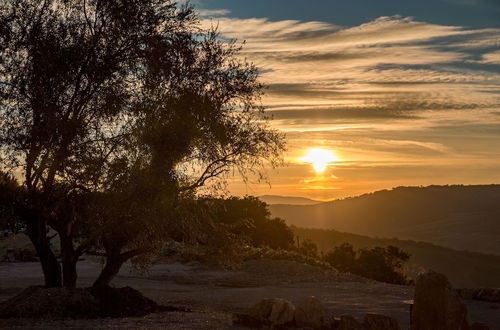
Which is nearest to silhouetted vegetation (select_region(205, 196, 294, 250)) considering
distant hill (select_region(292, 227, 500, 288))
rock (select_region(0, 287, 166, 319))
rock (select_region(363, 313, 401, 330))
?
distant hill (select_region(292, 227, 500, 288))

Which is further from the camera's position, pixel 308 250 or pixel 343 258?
pixel 308 250

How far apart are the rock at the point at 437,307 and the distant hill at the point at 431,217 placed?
360 feet

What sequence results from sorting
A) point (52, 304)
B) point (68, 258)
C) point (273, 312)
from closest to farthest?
point (273, 312), point (52, 304), point (68, 258)

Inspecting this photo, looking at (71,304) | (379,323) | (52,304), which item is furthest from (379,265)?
(379,323)

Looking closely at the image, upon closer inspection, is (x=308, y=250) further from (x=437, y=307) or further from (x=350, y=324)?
(x=437, y=307)

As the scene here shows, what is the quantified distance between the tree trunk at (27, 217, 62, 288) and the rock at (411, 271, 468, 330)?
483 inches

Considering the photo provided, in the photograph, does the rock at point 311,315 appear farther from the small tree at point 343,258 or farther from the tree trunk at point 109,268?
the small tree at point 343,258

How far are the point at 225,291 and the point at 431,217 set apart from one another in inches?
5885

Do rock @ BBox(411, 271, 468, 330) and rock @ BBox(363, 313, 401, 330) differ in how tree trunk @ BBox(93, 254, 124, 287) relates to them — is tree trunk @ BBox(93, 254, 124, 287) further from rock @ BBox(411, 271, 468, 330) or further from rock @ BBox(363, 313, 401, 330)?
rock @ BBox(411, 271, 468, 330)

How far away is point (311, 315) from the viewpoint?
60.4 ft

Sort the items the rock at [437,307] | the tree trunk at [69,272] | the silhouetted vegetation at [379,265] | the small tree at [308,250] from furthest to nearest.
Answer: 1. the small tree at [308,250]
2. the silhouetted vegetation at [379,265]
3. the tree trunk at [69,272]
4. the rock at [437,307]

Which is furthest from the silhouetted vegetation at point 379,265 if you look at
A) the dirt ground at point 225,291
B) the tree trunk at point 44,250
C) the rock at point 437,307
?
the rock at point 437,307

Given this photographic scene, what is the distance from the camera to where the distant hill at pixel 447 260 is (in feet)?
246

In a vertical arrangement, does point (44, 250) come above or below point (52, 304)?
above
